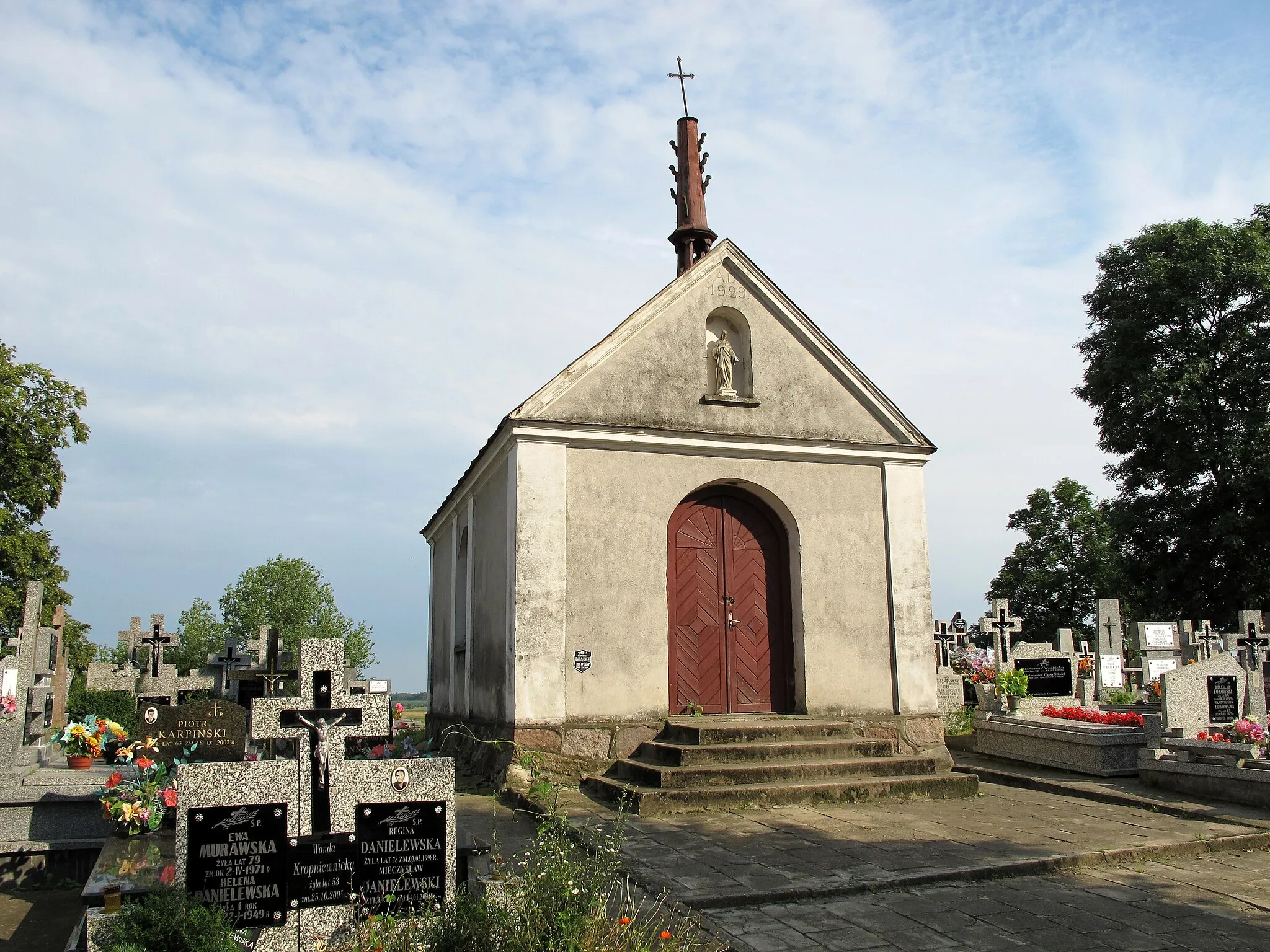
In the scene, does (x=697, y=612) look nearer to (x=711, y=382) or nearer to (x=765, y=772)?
(x=765, y=772)

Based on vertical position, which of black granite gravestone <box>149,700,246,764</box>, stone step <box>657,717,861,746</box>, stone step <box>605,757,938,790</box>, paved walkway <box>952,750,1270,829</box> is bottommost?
paved walkway <box>952,750,1270,829</box>

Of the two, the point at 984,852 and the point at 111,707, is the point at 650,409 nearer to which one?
the point at 984,852

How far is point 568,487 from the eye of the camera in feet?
38.7

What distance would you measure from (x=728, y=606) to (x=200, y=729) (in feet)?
22.3

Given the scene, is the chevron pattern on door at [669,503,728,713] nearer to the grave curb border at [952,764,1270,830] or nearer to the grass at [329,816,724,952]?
the grave curb border at [952,764,1270,830]

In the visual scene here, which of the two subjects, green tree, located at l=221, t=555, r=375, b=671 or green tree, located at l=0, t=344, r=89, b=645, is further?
green tree, located at l=221, t=555, r=375, b=671

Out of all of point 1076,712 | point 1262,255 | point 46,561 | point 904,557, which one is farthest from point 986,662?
point 46,561

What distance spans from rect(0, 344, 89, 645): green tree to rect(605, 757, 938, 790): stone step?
2013cm

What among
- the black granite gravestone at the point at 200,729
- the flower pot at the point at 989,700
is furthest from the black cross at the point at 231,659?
the flower pot at the point at 989,700


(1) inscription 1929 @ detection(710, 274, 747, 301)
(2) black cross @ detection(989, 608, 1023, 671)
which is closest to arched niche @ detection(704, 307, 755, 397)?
(1) inscription 1929 @ detection(710, 274, 747, 301)

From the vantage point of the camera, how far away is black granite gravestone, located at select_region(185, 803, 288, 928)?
5.28 m

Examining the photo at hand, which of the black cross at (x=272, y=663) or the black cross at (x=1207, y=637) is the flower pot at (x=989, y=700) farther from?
the black cross at (x=272, y=663)

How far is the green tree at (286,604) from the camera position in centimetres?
4981

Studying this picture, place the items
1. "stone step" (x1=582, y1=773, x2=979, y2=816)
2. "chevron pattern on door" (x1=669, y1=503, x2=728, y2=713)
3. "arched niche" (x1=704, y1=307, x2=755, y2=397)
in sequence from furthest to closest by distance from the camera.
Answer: "arched niche" (x1=704, y1=307, x2=755, y2=397) → "chevron pattern on door" (x1=669, y1=503, x2=728, y2=713) → "stone step" (x1=582, y1=773, x2=979, y2=816)
